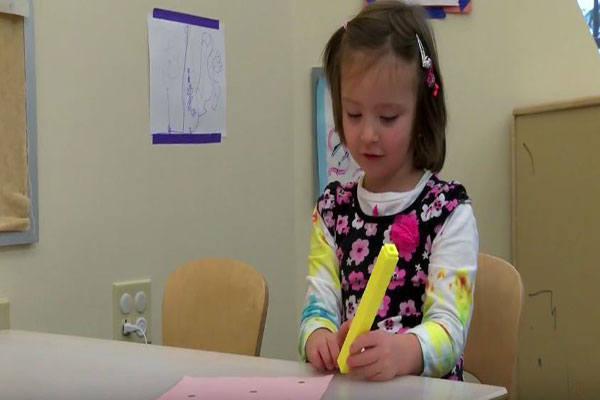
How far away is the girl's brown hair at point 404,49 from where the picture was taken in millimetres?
1215

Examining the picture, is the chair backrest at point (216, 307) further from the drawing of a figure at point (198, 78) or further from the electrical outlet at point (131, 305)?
the drawing of a figure at point (198, 78)

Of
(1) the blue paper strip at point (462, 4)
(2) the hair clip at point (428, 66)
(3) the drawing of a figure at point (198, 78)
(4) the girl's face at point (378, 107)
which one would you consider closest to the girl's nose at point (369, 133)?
(4) the girl's face at point (378, 107)

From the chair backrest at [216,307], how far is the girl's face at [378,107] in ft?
1.18

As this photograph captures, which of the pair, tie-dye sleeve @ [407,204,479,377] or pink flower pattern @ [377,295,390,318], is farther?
pink flower pattern @ [377,295,390,318]

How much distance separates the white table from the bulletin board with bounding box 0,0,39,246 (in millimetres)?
377

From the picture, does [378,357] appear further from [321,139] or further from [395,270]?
[321,139]

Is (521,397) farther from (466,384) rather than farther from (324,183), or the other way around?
(466,384)

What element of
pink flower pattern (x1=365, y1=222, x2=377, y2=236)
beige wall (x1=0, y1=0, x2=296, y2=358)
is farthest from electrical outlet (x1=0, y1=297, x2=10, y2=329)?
pink flower pattern (x1=365, y1=222, x2=377, y2=236)

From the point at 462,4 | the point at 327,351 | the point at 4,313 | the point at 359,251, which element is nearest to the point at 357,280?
the point at 359,251

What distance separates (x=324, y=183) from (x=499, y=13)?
0.64m

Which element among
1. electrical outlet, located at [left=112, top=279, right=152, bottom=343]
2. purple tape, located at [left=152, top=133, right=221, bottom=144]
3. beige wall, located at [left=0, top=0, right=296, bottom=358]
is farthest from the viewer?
purple tape, located at [left=152, top=133, right=221, bottom=144]

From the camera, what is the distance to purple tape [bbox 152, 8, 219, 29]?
73.4 inches

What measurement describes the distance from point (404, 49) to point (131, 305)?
0.89 m

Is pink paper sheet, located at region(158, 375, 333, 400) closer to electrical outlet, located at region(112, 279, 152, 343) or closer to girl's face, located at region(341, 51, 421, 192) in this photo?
girl's face, located at region(341, 51, 421, 192)
